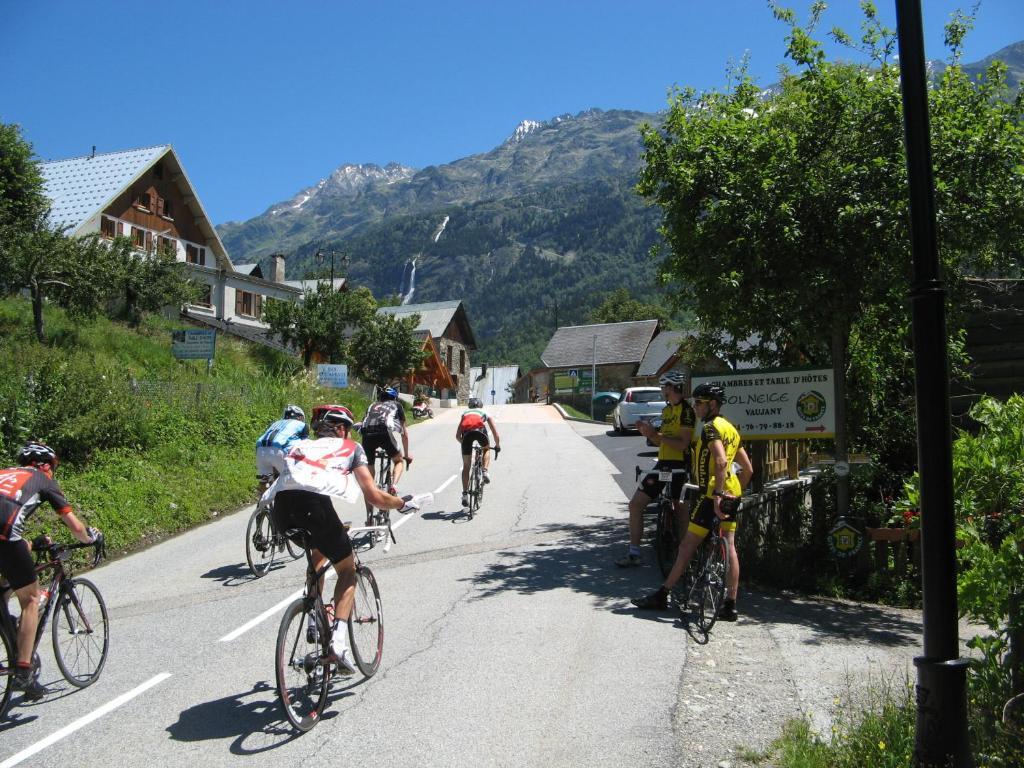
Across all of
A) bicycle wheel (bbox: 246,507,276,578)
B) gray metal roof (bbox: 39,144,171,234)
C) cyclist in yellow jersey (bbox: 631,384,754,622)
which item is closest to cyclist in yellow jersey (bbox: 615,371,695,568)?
cyclist in yellow jersey (bbox: 631,384,754,622)

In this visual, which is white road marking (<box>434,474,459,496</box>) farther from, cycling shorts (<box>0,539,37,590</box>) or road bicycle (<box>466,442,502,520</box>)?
cycling shorts (<box>0,539,37,590</box>)

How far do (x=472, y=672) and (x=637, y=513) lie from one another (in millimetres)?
3436

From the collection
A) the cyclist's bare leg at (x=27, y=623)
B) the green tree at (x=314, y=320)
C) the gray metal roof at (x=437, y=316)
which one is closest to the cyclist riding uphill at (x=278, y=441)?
the cyclist's bare leg at (x=27, y=623)

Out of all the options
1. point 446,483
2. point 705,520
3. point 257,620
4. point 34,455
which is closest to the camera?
point 34,455

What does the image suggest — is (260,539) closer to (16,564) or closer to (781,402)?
(16,564)

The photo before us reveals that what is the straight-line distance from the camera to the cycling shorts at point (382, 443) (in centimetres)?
1178

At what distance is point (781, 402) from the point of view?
920cm

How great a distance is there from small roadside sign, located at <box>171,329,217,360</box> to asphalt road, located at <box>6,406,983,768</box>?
14.0m

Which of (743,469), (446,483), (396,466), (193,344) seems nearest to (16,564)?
(743,469)

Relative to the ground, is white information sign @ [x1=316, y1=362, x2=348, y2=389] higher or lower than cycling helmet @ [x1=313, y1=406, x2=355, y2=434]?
higher

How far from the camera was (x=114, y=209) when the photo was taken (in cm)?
4356

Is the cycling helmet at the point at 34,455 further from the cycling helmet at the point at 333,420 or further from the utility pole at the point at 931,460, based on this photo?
the utility pole at the point at 931,460

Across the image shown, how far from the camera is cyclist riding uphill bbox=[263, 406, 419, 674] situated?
5258 mm

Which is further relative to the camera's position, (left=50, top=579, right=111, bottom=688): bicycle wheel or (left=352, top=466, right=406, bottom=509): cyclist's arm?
(left=50, top=579, right=111, bottom=688): bicycle wheel
